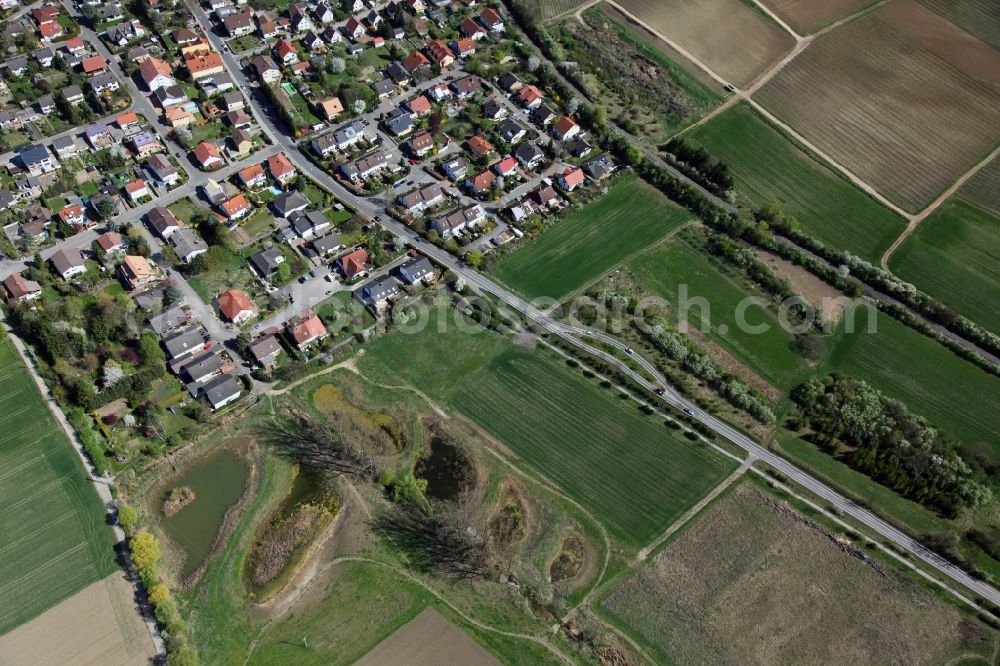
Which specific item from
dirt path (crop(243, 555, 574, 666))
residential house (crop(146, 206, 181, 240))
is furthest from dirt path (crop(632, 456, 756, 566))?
residential house (crop(146, 206, 181, 240))

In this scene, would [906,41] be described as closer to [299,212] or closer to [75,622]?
[299,212]

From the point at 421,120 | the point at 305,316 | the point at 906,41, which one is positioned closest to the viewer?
the point at 305,316

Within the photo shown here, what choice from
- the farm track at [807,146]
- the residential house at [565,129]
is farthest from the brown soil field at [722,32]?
the residential house at [565,129]

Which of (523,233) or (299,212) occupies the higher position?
(299,212)

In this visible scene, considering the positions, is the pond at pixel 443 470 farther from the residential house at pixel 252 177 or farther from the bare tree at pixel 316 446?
the residential house at pixel 252 177

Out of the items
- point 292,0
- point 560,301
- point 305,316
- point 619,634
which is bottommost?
point 619,634

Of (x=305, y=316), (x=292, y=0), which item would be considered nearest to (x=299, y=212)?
(x=305, y=316)

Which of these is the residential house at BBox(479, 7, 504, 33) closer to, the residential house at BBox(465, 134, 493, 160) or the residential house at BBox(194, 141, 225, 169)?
the residential house at BBox(465, 134, 493, 160)
